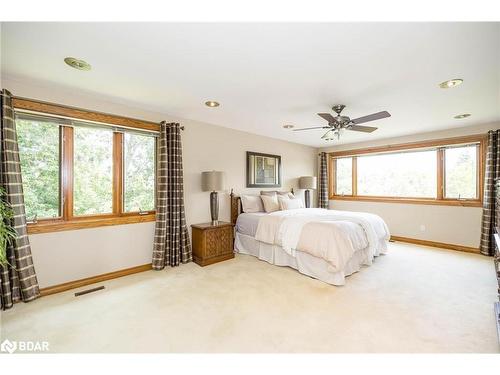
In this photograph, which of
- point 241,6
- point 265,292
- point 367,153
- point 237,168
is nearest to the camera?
point 241,6

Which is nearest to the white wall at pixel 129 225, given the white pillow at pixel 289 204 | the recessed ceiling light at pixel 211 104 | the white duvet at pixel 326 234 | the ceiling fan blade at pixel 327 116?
the white pillow at pixel 289 204

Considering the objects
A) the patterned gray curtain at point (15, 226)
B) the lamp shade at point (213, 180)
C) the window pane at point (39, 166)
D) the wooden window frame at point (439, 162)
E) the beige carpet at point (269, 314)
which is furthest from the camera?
the wooden window frame at point (439, 162)

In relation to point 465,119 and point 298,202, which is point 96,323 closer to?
point 298,202

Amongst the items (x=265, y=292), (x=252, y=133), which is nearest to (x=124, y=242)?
(x=265, y=292)

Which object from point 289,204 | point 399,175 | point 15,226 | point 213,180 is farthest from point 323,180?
point 15,226

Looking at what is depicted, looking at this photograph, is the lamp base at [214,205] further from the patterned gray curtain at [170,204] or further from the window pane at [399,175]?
the window pane at [399,175]

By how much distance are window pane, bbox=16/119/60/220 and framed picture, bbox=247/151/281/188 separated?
3.07 metres

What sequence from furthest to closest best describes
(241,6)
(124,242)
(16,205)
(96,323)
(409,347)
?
(124,242) → (16,205) → (96,323) → (409,347) → (241,6)

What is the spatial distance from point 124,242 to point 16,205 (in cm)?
121

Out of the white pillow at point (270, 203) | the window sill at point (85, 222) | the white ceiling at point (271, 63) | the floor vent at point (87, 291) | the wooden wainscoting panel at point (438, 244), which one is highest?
the white ceiling at point (271, 63)

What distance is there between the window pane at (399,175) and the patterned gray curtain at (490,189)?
31.7 inches

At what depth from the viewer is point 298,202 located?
4.86 meters

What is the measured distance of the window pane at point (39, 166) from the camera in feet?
8.01

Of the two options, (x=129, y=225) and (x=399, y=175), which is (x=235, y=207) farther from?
(x=399, y=175)
